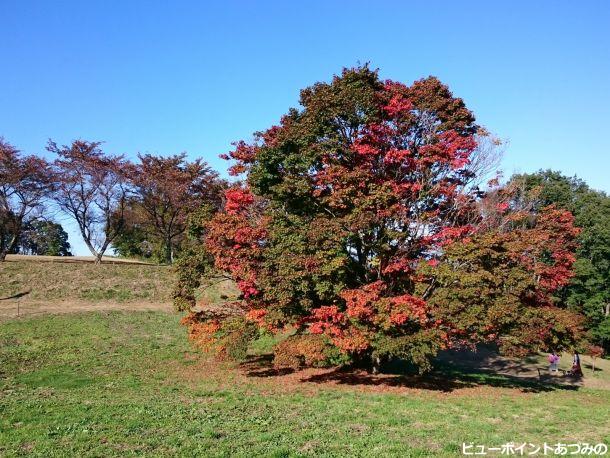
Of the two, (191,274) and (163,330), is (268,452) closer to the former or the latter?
(191,274)

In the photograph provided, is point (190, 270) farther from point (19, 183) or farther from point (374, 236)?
point (19, 183)

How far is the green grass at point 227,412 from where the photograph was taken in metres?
8.46

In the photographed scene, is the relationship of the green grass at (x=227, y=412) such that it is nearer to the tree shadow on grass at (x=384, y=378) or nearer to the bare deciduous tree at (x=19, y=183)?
the tree shadow on grass at (x=384, y=378)

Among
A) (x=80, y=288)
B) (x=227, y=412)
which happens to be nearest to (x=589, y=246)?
(x=227, y=412)

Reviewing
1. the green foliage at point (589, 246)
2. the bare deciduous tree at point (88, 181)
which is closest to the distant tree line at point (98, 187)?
the bare deciduous tree at point (88, 181)

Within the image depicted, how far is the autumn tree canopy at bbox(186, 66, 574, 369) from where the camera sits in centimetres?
1426

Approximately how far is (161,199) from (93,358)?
92.0ft

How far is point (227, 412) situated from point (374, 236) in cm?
786

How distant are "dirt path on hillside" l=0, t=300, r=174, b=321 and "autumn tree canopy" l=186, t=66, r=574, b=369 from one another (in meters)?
16.9

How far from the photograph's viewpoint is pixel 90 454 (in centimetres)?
770

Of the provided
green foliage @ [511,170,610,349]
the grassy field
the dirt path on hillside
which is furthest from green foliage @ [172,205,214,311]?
green foliage @ [511,170,610,349]

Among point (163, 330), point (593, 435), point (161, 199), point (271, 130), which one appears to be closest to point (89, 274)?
point (161, 199)

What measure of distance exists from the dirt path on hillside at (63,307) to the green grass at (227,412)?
8.55 meters

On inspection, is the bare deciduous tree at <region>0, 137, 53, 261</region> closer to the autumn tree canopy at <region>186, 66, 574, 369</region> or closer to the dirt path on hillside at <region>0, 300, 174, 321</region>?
the dirt path on hillside at <region>0, 300, 174, 321</region>
